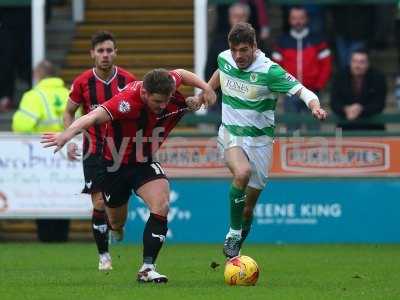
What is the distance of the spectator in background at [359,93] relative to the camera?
1703 centimetres

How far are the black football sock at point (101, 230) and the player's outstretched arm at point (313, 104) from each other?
2337mm

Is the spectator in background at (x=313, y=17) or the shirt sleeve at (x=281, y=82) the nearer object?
the shirt sleeve at (x=281, y=82)

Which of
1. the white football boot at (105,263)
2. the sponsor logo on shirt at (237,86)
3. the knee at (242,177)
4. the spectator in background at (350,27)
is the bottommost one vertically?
the white football boot at (105,263)

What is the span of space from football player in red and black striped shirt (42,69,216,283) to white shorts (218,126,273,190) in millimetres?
861

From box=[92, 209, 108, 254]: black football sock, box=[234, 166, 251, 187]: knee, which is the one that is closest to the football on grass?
box=[234, 166, 251, 187]: knee

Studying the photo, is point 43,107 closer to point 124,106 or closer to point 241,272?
point 124,106

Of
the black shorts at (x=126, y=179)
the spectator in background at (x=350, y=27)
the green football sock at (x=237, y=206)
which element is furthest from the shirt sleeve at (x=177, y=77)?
the spectator in background at (x=350, y=27)

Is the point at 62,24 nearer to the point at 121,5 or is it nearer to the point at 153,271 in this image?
the point at 121,5

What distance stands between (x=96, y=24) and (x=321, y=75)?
4.43m

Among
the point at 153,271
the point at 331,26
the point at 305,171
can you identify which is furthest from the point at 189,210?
the point at 153,271

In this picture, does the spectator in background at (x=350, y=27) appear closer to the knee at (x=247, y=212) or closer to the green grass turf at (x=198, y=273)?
the green grass turf at (x=198, y=273)

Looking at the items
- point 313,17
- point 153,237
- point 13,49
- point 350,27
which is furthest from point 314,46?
point 153,237

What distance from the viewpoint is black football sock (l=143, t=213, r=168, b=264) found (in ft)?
35.6

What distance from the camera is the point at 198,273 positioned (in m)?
12.2
